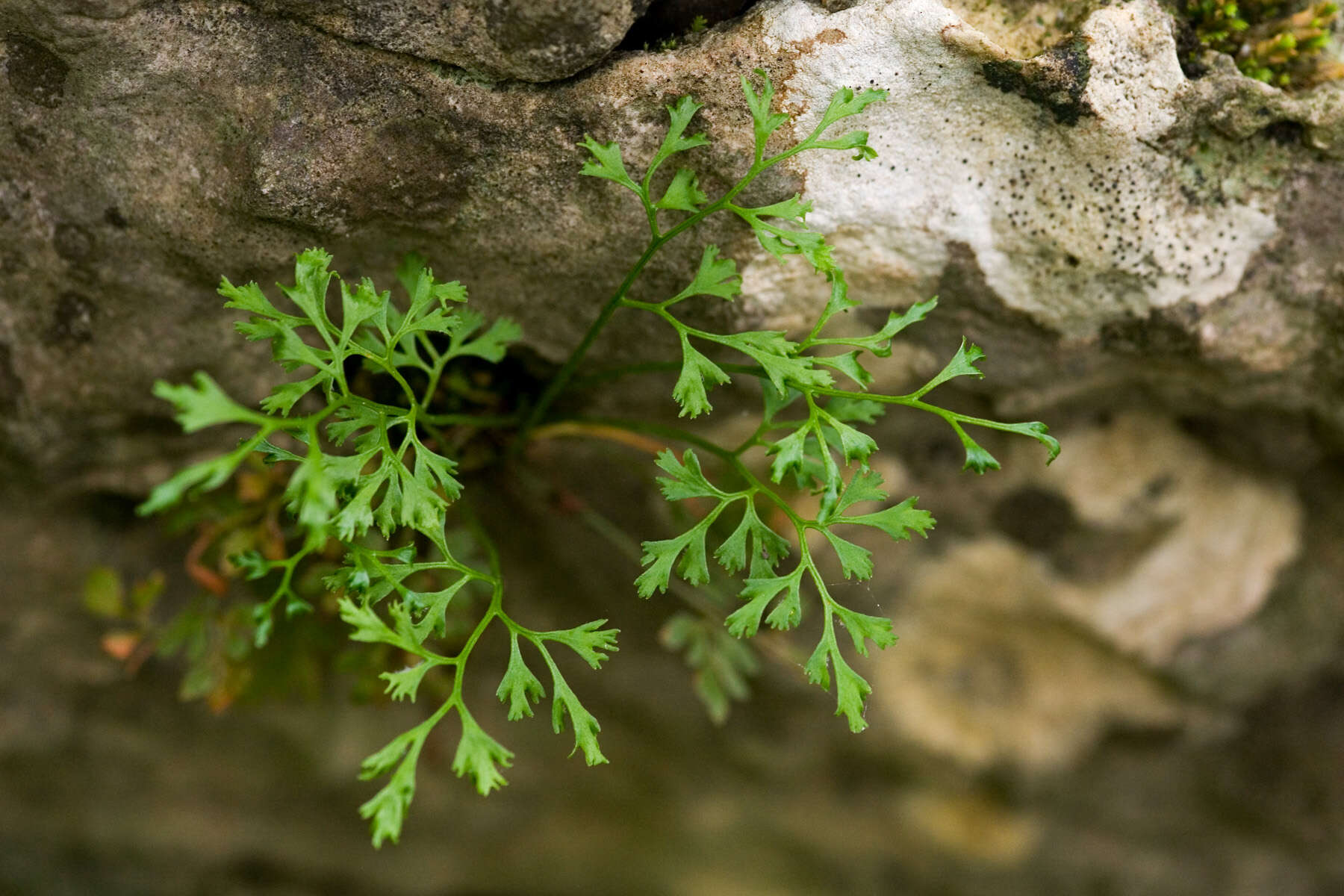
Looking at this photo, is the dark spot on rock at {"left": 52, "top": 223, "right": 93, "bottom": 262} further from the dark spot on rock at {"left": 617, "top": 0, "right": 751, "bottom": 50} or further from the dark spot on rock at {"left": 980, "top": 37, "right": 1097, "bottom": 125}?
the dark spot on rock at {"left": 980, "top": 37, "right": 1097, "bottom": 125}

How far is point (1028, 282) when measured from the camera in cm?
184

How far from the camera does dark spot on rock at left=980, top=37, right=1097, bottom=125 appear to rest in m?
1.63

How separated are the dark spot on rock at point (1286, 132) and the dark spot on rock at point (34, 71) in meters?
2.18

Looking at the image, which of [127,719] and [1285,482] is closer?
[1285,482]

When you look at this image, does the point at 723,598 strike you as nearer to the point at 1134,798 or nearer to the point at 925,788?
the point at 925,788

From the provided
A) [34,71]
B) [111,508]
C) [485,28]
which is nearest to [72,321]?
[34,71]

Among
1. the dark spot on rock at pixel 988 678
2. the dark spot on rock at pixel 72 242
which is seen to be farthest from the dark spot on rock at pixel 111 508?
the dark spot on rock at pixel 988 678

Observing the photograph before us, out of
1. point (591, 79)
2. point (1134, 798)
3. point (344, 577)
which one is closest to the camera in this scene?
point (344, 577)

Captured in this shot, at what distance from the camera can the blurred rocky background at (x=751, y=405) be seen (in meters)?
1.63

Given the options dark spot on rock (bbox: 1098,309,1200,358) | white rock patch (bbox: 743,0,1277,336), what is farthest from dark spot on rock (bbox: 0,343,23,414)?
dark spot on rock (bbox: 1098,309,1200,358)

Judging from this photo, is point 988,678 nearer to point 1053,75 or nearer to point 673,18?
point 1053,75

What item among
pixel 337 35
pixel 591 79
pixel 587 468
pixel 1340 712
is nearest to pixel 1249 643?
pixel 1340 712

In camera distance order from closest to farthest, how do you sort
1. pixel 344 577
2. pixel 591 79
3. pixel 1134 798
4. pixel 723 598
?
1. pixel 344 577
2. pixel 591 79
3. pixel 723 598
4. pixel 1134 798

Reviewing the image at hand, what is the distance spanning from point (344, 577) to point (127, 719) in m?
1.93
